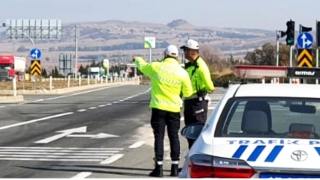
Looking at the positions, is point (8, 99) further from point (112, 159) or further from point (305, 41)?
point (112, 159)

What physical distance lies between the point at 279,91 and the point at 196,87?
16.1 ft

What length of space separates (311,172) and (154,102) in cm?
583

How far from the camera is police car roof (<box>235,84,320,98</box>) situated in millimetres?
7574

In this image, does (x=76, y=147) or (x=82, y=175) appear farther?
(x=76, y=147)

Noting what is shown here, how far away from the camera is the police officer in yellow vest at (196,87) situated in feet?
40.7

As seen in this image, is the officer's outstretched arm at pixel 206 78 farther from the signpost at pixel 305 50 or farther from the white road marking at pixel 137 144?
the signpost at pixel 305 50

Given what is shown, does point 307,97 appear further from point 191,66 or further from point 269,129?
point 191,66

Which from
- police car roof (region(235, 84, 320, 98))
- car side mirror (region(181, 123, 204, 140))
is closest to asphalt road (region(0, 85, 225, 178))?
car side mirror (region(181, 123, 204, 140))

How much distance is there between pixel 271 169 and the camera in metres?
6.39

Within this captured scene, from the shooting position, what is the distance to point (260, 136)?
7008 millimetres

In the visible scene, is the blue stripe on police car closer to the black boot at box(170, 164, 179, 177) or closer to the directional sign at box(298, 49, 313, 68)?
the black boot at box(170, 164, 179, 177)

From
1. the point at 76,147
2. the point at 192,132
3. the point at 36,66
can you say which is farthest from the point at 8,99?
the point at 192,132

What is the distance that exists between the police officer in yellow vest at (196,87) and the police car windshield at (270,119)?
4.62 metres

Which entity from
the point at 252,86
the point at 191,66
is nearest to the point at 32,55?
the point at 191,66
